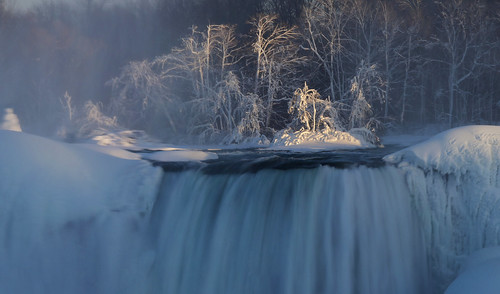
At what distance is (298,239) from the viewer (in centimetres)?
610

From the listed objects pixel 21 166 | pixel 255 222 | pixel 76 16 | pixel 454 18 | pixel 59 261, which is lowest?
pixel 59 261

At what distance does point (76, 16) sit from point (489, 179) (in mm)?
30625

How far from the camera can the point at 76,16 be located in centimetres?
3073

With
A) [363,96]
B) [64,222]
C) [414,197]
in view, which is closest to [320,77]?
[363,96]

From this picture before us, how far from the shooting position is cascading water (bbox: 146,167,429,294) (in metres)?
5.98

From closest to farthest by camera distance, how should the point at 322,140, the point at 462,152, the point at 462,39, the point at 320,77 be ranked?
the point at 462,152 → the point at 322,140 → the point at 462,39 → the point at 320,77

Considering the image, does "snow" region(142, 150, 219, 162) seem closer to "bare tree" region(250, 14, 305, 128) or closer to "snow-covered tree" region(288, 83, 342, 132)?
"snow-covered tree" region(288, 83, 342, 132)

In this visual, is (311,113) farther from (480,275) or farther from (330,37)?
(480,275)

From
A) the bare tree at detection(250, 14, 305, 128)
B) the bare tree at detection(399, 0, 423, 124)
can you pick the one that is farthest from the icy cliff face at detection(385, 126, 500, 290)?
the bare tree at detection(399, 0, 423, 124)

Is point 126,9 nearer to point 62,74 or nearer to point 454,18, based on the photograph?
point 62,74

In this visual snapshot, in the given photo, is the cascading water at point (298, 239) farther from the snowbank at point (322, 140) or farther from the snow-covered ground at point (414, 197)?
the snowbank at point (322, 140)

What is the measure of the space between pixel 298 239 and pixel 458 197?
7.23 feet

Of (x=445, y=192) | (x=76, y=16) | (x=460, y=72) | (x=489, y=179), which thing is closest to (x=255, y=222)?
(x=445, y=192)

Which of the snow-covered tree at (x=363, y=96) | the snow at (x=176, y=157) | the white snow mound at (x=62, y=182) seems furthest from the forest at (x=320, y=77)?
the white snow mound at (x=62, y=182)
